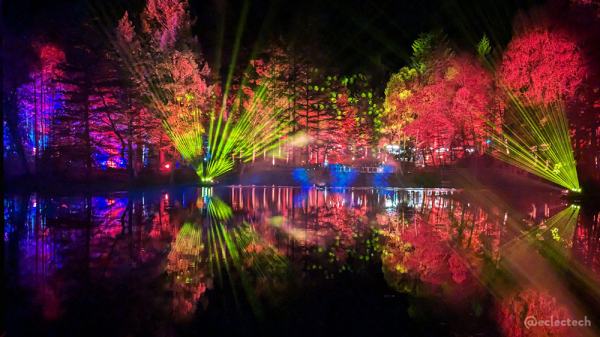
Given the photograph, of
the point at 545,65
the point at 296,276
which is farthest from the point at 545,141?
the point at 296,276

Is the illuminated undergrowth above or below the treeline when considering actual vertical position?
below

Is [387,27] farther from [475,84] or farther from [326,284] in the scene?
[326,284]

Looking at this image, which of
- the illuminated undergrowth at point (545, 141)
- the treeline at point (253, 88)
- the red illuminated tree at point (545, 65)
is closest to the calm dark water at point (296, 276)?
the red illuminated tree at point (545, 65)

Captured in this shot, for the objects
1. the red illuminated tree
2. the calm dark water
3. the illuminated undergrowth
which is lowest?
the calm dark water

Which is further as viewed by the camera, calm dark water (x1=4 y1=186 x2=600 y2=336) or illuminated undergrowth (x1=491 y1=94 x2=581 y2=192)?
illuminated undergrowth (x1=491 y1=94 x2=581 y2=192)

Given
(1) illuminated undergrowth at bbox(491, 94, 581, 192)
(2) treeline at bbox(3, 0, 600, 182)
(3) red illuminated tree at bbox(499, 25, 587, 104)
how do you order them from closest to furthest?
(3) red illuminated tree at bbox(499, 25, 587, 104) → (2) treeline at bbox(3, 0, 600, 182) → (1) illuminated undergrowth at bbox(491, 94, 581, 192)

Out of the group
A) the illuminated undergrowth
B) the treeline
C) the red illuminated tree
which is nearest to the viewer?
the red illuminated tree

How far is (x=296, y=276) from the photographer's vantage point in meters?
7.73

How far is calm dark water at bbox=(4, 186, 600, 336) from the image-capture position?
5562mm

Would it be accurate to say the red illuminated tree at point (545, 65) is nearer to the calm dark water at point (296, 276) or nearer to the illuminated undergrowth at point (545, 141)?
the illuminated undergrowth at point (545, 141)

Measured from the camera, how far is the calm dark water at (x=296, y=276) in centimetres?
556

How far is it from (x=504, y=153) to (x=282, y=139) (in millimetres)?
21359

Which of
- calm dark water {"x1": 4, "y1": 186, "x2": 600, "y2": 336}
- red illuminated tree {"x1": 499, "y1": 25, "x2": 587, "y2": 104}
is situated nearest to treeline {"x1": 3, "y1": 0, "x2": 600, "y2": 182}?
red illuminated tree {"x1": 499, "y1": 25, "x2": 587, "y2": 104}

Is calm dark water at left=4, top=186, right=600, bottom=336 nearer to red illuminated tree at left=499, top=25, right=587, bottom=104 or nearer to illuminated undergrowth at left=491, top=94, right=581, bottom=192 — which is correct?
red illuminated tree at left=499, top=25, right=587, bottom=104
